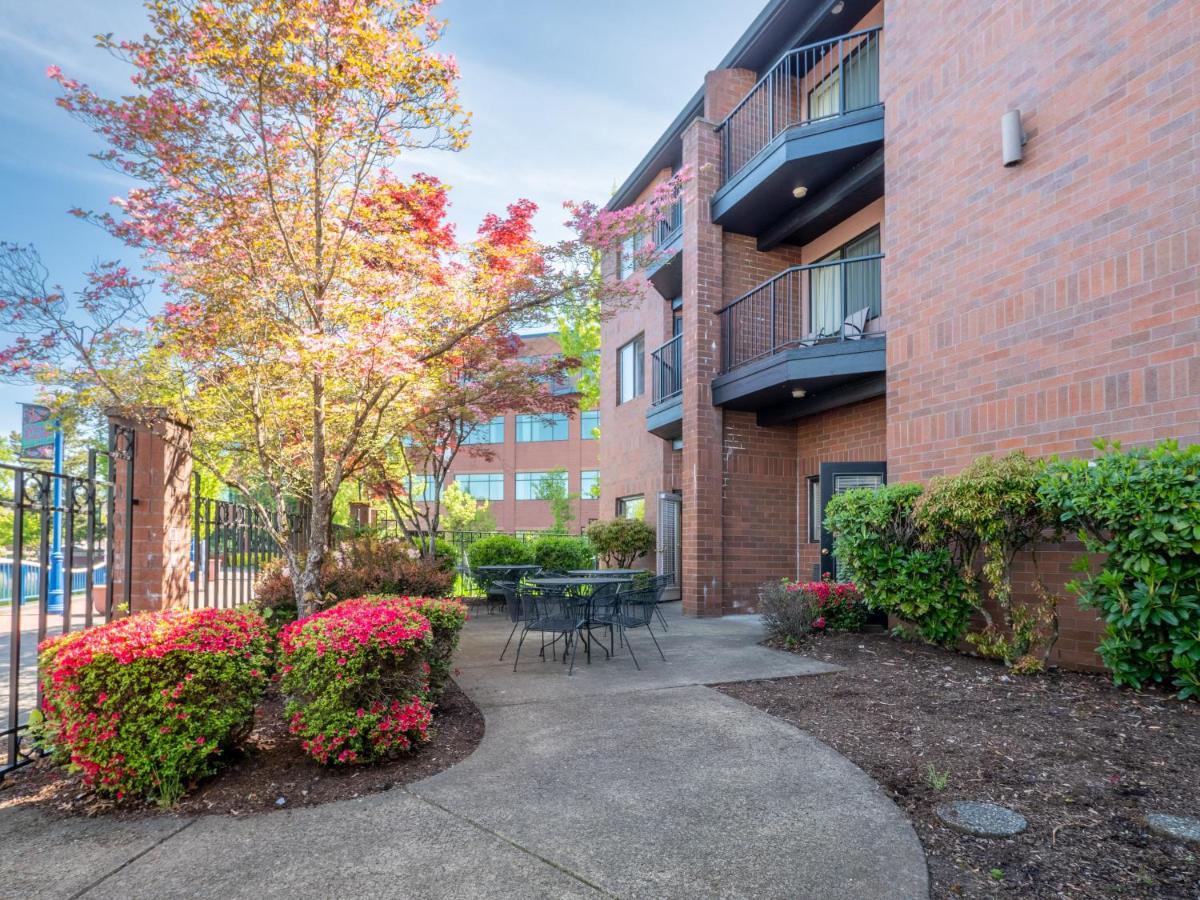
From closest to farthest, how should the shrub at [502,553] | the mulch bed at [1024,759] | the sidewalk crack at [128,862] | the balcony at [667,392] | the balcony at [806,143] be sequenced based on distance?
the sidewalk crack at [128,862] → the mulch bed at [1024,759] → the balcony at [806,143] → the balcony at [667,392] → the shrub at [502,553]

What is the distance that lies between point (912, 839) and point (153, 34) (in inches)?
250

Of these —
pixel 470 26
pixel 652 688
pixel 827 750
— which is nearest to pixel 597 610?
pixel 652 688

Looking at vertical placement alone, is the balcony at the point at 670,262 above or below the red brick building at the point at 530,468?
above

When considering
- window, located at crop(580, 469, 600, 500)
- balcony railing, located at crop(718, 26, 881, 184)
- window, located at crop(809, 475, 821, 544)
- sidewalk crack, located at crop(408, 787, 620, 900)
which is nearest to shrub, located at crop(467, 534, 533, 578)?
window, located at crop(809, 475, 821, 544)

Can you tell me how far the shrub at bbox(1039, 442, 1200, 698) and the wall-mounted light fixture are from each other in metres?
3.08

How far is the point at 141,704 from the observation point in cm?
358

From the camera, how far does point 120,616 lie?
4734 millimetres

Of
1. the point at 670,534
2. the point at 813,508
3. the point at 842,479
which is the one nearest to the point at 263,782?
the point at 842,479

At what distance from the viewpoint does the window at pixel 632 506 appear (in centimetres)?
1506

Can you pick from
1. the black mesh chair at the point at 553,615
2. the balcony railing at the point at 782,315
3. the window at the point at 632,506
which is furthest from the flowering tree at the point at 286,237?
the window at the point at 632,506

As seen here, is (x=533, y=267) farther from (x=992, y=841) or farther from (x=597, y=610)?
(x=992, y=841)

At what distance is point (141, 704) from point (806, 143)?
355 inches

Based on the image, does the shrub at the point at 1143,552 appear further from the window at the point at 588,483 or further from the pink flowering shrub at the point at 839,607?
the window at the point at 588,483

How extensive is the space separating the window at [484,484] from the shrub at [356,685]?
32.6 metres
